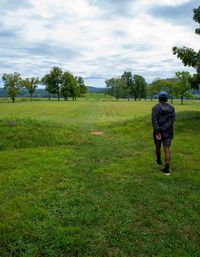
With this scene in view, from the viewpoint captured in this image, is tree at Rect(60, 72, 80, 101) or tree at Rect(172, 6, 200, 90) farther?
tree at Rect(60, 72, 80, 101)

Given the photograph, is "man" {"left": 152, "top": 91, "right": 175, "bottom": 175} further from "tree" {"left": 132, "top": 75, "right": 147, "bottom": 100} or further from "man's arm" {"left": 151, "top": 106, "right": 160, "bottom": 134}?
"tree" {"left": 132, "top": 75, "right": 147, "bottom": 100}

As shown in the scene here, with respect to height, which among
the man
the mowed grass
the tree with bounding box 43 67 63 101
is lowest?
the mowed grass

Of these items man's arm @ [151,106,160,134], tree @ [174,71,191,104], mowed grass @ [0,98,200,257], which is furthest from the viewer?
tree @ [174,71,191,104]

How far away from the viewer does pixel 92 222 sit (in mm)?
5449

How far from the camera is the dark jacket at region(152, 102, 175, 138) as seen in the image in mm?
8797

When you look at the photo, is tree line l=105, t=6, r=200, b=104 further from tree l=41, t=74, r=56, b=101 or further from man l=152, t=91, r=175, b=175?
tree l=41, t=74, r=56, b=101

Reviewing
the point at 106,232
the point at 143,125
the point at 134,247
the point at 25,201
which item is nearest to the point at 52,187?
the point at 25,201

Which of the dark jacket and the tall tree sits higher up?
the tall tree

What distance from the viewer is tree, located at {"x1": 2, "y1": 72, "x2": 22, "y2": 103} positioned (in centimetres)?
10069

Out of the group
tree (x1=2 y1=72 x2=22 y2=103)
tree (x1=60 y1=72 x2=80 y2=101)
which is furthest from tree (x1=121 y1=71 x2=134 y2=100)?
tree (x1=2 y1=72 x2=22 y2=103)

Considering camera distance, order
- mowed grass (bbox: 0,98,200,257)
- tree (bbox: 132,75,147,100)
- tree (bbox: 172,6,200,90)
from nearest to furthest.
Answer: mowed grass (bbox: 0,98,200,257)
tree (bbox: 172,6,200,90)
tree (bbox: 132,75,147,100)

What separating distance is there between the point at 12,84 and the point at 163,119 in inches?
3951

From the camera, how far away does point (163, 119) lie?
886 centimetres

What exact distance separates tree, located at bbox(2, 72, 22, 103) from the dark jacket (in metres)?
97.2
